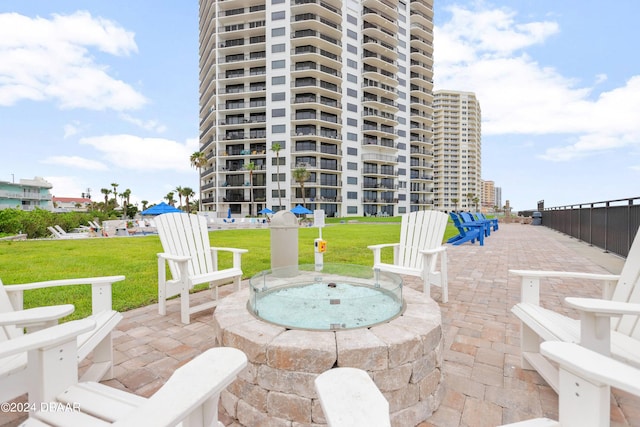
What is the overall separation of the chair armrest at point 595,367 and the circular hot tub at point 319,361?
0.88 m

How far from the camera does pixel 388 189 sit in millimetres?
47469

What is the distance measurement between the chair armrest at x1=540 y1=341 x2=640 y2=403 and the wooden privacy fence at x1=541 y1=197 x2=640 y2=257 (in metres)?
7.79

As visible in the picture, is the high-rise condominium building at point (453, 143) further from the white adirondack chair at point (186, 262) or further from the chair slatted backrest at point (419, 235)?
the white adirondack chair at point (186, 262)

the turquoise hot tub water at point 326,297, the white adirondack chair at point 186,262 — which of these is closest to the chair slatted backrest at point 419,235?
the turquoise hot tub water at point 326,297

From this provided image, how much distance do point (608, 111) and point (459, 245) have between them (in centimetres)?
642

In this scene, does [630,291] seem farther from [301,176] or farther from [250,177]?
[250,177]

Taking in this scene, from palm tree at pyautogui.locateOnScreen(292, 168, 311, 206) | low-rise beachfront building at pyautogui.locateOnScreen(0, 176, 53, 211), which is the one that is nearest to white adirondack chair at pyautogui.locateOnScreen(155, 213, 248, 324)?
palm tree at pyautogui.locateOnScreen(292, 168, 311, 206)

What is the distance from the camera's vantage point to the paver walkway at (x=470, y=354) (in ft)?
6.21

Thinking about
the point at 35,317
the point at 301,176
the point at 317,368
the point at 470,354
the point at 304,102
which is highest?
the point at 304,102

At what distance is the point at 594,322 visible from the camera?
5.08 ft

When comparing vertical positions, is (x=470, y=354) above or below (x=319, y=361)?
below

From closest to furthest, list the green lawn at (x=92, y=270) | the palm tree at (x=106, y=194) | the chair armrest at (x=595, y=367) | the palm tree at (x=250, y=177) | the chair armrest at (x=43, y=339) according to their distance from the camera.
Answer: the chair armrest at (x=595, y=367)
the chair armrest at (x=43, y=339)
the green lawn at (x=92, y=270)
the palm tree at (x=250, y=177)
the palm tree at (x=106, y=194)

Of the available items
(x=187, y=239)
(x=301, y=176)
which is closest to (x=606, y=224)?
(x=187, y=239)

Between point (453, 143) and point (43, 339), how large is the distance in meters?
105
